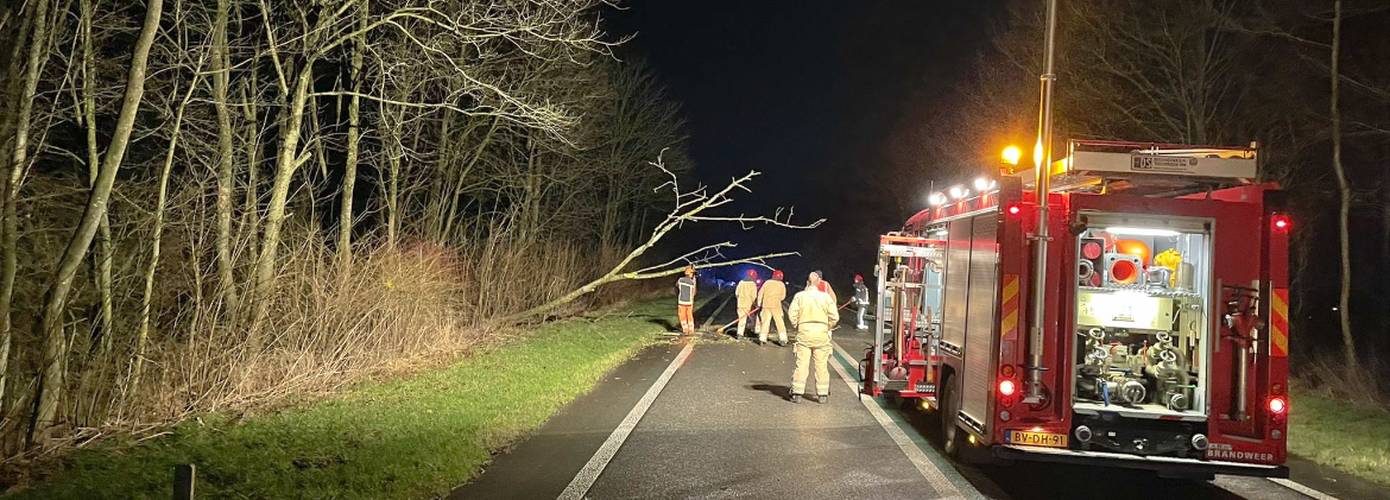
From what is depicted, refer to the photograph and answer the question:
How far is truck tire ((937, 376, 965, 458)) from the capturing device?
301 inches

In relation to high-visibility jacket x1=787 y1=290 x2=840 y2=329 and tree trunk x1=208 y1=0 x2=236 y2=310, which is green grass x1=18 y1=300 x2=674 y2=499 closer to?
tree trunk x1=208 y1=0 x2=236 y2=310

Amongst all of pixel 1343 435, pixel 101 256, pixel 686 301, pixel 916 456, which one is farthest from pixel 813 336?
pixel 686 301

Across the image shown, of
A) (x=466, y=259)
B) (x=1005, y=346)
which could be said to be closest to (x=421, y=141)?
(x=466, y=259)

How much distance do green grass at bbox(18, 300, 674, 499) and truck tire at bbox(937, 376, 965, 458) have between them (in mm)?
3783

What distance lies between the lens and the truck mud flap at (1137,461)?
6457 millimetres

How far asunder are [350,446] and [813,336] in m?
5.47

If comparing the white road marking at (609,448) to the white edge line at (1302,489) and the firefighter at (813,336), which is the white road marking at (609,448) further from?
the white edge line at (1302,489)

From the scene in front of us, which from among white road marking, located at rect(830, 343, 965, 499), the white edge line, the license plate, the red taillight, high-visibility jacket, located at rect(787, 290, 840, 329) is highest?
high-visibility jacket, located at rect(787, 290, 840, 329)

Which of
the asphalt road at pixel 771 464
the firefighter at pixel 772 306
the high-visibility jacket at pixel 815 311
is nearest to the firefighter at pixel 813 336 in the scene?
the high-visibility jacket at pixel 815 311

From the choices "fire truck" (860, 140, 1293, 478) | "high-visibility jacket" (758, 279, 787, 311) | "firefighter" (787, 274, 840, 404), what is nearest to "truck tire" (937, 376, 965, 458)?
"fire truck" (860, 140, 1293, 478)

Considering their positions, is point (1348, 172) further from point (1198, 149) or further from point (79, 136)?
point (79, 136)

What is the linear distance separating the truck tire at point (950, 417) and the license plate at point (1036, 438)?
97 centimetres

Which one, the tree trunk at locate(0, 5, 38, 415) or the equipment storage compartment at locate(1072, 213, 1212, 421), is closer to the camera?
the equipment storage compartment at locate(1072, 213, 1212, 421)

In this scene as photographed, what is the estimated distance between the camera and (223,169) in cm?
1124
